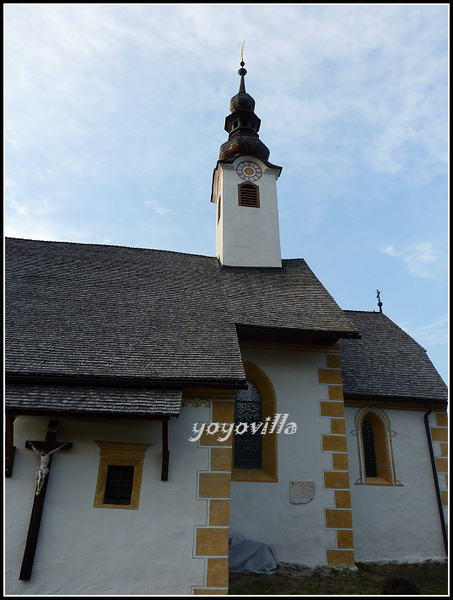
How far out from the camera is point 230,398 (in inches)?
346

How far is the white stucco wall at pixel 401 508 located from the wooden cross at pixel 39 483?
23.5 feet

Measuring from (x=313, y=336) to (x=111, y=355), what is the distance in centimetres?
458

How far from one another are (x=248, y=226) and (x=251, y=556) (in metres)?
10.0

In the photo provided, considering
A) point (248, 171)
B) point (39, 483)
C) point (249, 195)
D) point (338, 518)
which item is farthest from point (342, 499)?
point (248, 171)

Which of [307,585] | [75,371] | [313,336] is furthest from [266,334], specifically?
[307,585]

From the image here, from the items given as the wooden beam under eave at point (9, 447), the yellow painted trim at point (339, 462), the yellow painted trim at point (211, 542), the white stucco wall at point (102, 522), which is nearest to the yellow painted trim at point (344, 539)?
the yellow painted trim at point (339, 462)

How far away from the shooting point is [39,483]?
7570mm

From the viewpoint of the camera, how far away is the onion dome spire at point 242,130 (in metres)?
17.0

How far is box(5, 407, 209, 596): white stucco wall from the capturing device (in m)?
7.20

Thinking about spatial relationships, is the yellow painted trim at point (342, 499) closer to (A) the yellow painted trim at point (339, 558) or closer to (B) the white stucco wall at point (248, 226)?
(A) the yellow painted trim at point (339, 558)

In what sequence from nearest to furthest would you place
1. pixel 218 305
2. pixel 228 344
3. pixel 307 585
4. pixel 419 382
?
pixel 307 585, pixel 228 344, pixel 218 305, pixel 419 382

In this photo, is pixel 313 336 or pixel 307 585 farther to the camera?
pixel 313 336

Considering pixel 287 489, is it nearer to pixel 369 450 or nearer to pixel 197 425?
pixel 197 425

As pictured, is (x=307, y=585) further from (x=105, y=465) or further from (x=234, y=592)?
(x=105, y=465)
